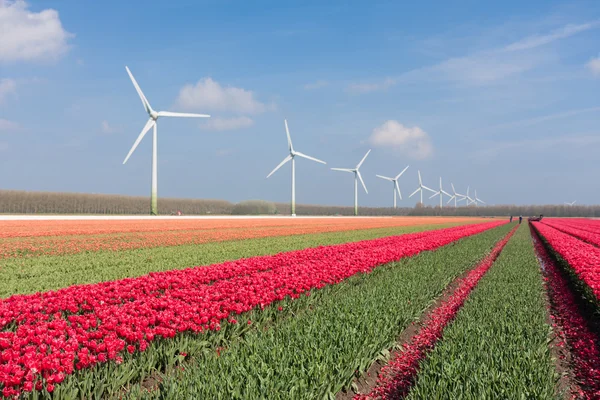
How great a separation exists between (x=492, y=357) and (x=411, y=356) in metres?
1.87

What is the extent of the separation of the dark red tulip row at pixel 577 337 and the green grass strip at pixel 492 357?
736 mm

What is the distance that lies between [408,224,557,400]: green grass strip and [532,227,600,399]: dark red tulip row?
736 millimetres

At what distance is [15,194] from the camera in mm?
135875

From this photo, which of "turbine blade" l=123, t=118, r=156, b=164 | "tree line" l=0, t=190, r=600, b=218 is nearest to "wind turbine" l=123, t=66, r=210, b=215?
"turbine blade" l=123, t=118, r=156, b=164

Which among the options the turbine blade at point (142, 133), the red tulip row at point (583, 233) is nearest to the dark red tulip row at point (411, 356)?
the red tulip row at point (583, 233)

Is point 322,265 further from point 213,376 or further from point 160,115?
point 160,115

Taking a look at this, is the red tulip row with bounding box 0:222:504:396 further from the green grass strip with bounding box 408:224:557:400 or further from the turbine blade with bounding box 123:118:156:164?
the turbine blade with bounding box 123:118:156:164

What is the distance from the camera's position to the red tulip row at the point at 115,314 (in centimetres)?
549

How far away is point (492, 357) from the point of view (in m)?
6.64

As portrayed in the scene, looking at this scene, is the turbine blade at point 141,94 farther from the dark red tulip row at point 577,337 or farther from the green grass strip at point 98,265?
the dark red tulip row at point 577,337

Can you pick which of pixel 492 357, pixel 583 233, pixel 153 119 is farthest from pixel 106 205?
pixel 492 357

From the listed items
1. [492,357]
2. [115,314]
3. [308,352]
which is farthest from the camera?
[115,314]

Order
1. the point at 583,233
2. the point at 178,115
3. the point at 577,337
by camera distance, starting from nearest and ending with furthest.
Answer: the point at 577,337
the point at 583,233
the point at 178,115

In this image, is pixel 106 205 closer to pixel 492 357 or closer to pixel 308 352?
pixel 308 352
